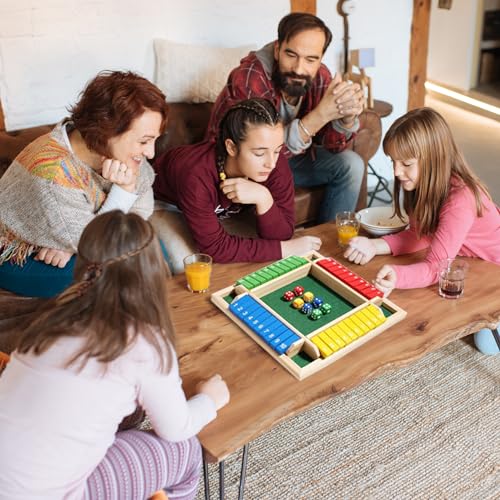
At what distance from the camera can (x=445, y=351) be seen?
237 centimetres

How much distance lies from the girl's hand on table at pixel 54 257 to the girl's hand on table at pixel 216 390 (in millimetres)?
815

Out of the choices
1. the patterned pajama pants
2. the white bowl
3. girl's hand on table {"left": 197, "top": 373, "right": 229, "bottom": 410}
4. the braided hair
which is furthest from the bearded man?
the patterned pajama pants

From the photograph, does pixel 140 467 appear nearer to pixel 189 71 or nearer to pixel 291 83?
pixel 291 83

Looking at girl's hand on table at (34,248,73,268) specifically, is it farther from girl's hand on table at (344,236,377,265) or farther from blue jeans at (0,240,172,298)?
girl's hand on table at (344,236,377,265)

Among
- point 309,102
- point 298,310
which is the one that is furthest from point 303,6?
point 298,310

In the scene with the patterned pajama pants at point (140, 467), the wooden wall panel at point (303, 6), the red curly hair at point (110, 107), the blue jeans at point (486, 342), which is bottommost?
the blue jeans at point (486, 342)

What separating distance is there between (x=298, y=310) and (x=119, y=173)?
77 cm

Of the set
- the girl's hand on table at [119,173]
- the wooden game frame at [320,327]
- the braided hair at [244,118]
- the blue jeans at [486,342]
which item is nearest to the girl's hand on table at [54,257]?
the girl's hand on table at [119,173]

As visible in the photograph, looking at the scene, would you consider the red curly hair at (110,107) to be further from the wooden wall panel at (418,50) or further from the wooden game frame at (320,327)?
the wooden wall panel at (418,50)

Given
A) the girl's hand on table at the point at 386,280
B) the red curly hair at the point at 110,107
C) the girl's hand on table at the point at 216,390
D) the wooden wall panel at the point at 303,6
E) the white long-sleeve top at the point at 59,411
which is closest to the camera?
the white long-sleeve top at the point at 59,411

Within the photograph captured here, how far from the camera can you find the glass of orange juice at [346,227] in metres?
2.12

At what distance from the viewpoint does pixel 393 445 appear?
1.96 metres

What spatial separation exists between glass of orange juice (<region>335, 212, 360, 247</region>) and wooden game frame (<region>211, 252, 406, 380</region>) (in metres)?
0.14

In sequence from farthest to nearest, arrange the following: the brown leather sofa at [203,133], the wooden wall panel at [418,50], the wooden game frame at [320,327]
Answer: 1. the wooden wall panel at [418,50]
2. the brown leather sofa at [203,133]
3. the wooden game frame at [320,327]
